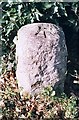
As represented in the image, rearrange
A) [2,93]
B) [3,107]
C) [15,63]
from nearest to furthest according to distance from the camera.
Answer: [3,107] → [2,93] → [15,63]

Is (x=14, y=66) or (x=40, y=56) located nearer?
(x=40, y=56)

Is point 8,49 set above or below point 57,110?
above

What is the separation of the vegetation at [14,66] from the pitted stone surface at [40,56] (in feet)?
0.50

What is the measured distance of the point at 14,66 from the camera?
16.7 feet

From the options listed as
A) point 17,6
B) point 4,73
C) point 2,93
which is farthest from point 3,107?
point 17,6

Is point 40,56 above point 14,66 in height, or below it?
above

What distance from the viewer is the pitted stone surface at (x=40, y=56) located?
440cm

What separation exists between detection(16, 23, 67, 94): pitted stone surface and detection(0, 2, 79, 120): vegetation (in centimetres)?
15

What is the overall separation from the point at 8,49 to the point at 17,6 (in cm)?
67

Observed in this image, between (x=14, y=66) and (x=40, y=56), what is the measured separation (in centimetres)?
78

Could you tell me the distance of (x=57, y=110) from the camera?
4.42 meters

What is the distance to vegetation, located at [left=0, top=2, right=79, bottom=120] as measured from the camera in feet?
14.4

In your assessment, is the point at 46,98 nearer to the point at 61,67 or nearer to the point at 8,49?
the point at 61,67

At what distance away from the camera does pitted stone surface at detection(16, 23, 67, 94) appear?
4.40 metres
